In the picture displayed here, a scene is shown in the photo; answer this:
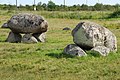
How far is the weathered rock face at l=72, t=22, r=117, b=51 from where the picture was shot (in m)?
14.9

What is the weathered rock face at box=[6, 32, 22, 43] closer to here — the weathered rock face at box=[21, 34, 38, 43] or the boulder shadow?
the weathered rock face at box=[21, 34, 38, 43]

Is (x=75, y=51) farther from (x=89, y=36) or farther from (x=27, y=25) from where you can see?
(x=27, y=25)

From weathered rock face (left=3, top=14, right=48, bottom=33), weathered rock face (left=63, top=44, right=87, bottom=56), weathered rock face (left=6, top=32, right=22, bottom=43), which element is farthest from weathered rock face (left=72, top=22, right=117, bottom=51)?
weathered rock face (left=6, top=32, right=22, bottom=43)

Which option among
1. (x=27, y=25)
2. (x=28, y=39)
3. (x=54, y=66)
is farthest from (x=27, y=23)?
(x=54, y=66)

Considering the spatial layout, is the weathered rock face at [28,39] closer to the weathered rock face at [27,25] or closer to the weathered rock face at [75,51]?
the weathered rock face at [27,25]

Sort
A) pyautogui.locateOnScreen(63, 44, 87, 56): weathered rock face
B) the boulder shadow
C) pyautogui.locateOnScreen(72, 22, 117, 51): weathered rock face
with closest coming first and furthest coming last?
pyautogui.locateOnScreen(63, 44, 87, 56): weathered rock face
the boulder shadow
pyautogui.locateOnScreen(72, 22, 117, 51): weathered rock face

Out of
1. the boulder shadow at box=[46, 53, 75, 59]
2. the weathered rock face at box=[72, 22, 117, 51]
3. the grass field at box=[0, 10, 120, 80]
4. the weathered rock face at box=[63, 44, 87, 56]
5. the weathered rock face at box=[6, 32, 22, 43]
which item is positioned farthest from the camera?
the weathered rock face at box=[6, 32, 22, 43]

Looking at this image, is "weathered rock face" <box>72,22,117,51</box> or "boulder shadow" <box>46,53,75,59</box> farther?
"weathered rock face" <box>72,22,117,51</box>

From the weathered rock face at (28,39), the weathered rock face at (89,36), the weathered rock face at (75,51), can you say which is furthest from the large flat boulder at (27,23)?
the weathered rock face at (75,51)

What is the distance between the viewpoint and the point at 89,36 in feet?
48.7

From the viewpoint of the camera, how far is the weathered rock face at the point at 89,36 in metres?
14.9

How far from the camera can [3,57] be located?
14.6m

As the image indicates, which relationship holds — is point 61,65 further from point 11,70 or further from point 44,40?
point 44,40

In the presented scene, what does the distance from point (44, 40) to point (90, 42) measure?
21.6 ft
